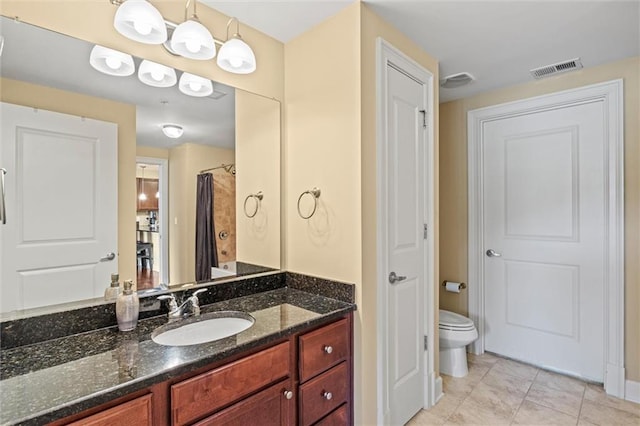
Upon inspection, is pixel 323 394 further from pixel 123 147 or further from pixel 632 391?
pixel 632 391

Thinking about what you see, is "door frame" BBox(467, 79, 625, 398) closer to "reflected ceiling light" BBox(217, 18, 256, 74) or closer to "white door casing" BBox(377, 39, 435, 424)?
"white door casing" BBox(377, 39, 435, 424)

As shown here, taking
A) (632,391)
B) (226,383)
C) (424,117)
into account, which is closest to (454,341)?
(632,391)

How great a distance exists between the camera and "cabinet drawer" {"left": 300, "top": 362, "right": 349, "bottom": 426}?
4.48 ft

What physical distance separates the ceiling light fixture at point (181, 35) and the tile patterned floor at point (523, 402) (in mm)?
2227

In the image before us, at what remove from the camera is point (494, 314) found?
→ 285cm

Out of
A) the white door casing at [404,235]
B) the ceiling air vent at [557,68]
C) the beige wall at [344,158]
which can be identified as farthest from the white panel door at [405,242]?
the ceiling air vent at [557,68]

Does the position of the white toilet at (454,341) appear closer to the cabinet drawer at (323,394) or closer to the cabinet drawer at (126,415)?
the cabinet drawer at (323,394)

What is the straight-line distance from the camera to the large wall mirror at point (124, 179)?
1.16m

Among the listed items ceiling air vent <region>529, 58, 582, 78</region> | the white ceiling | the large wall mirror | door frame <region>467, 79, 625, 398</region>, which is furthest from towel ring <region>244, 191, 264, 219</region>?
door frame <region>467, 79, 625, 398</region>

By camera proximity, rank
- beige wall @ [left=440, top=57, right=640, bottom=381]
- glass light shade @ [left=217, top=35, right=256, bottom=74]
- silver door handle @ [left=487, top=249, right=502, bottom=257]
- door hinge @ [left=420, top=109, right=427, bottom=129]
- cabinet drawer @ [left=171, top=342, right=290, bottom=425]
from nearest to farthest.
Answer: cabinet drawer @ [left=171, top=342, right=290, bottom=425] < glass light shade @ [left=217, top=35, right=256, bottom=74] < door hinge @ [left=420, top=109, right=427, bottom=129] < beige wall @ [left=440, top=57, right=640, bottom=381] < silver door handle @ [left=487, top=249, right=502, bottom=257]

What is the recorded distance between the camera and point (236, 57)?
5.18 ft

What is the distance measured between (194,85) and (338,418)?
173 cm

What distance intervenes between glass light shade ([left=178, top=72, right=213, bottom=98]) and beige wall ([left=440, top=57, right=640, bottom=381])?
2221mm

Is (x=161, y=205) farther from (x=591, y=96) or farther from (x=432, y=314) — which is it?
(x=591, y=96)
